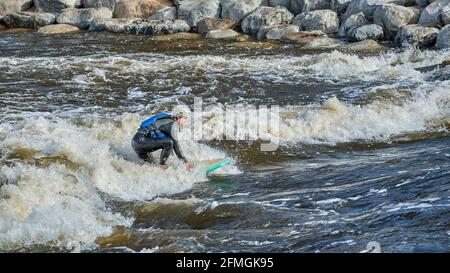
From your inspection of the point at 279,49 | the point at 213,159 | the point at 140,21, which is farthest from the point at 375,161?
the point at 140,21

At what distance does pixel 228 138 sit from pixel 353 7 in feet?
43.6

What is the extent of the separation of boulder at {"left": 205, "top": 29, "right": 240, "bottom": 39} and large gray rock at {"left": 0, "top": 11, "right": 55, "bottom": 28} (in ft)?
25.8

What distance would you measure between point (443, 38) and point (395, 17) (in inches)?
96.7

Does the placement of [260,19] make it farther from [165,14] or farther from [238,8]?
[165,14]

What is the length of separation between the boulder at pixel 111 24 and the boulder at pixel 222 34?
3.85m

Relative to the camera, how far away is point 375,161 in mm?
10609

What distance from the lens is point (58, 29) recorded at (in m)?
27.2

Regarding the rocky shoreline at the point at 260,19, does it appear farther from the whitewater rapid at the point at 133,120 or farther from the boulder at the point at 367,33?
the whitewater rapid at the point at 133,120

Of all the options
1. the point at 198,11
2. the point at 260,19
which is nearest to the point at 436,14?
the point at 260,19

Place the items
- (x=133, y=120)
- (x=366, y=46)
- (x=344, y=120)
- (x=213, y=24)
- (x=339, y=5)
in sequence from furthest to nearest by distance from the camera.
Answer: (x=213, y=24)
(x=339, y=5)
(x=366, y=46)
(x=344, y=120)
(x=133, y=120)

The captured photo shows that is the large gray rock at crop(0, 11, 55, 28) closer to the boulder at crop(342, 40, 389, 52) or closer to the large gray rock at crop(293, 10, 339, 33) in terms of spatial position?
the large gray rock at crop(293, 10, 339, 33)

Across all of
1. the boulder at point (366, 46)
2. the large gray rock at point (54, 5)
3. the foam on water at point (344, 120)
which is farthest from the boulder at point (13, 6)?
the foam on water at point (344, 120)
